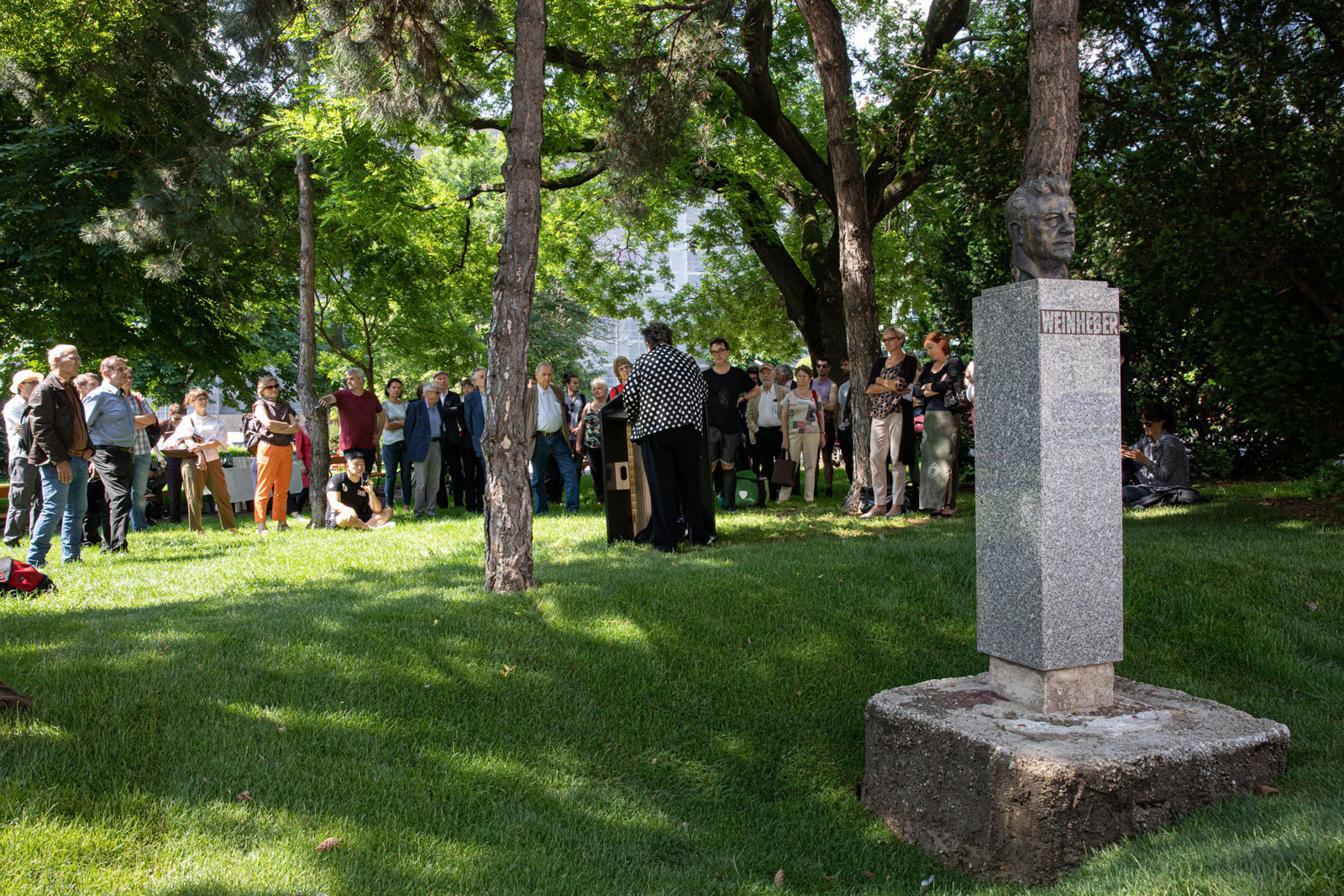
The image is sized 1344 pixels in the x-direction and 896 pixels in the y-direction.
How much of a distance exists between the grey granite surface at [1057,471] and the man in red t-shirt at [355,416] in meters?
9.93

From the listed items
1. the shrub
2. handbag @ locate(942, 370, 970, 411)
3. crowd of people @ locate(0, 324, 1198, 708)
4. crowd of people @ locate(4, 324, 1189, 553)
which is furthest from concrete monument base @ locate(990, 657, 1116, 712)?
handbag @ locate(942, 370, 970, 411)

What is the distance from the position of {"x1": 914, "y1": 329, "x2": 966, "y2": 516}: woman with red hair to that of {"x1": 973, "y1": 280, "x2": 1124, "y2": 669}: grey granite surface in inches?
232

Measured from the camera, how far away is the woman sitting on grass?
41.9 feet

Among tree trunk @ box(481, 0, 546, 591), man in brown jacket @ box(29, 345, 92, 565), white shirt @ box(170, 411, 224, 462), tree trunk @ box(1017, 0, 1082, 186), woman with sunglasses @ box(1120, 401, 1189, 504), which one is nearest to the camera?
tree trunk @ box(481, 0, 546, 591)

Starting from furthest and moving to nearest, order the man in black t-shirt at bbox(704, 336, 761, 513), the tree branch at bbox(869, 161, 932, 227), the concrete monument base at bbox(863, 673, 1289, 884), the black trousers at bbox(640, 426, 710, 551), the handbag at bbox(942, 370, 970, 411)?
the tree branch at bbox(869, 161, 932, 227), the man in black t-shirt at bbox(704, 336, 761, 513), the handbag at bbox(942, 370, 970, 411), the black trousers at bbox(640, 426, 710, 551), the concrete monument base at bbox(863, 673, 1289, 884)

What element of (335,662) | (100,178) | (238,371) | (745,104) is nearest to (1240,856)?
(335,662)

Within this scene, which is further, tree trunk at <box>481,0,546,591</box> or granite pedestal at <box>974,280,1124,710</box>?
tree trunk at <box>481,0,546,591</box>

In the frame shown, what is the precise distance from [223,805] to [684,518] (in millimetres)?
5912

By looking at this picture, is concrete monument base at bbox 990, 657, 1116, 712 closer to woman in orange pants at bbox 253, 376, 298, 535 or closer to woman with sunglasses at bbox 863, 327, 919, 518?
woman with sunglasses at bbox 863, 327, 919, 518

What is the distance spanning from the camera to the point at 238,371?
20719mm

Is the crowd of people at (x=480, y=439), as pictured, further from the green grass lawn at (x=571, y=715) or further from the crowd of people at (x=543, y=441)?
the green grass lawn at (x=571, y=715)

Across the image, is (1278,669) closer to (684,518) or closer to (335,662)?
(684,518)

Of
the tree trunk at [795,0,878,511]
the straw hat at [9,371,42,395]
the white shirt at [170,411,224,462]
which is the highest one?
the tree trunk at [795,0,878,511]

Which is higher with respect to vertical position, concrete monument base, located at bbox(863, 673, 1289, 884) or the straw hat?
the straw hat
